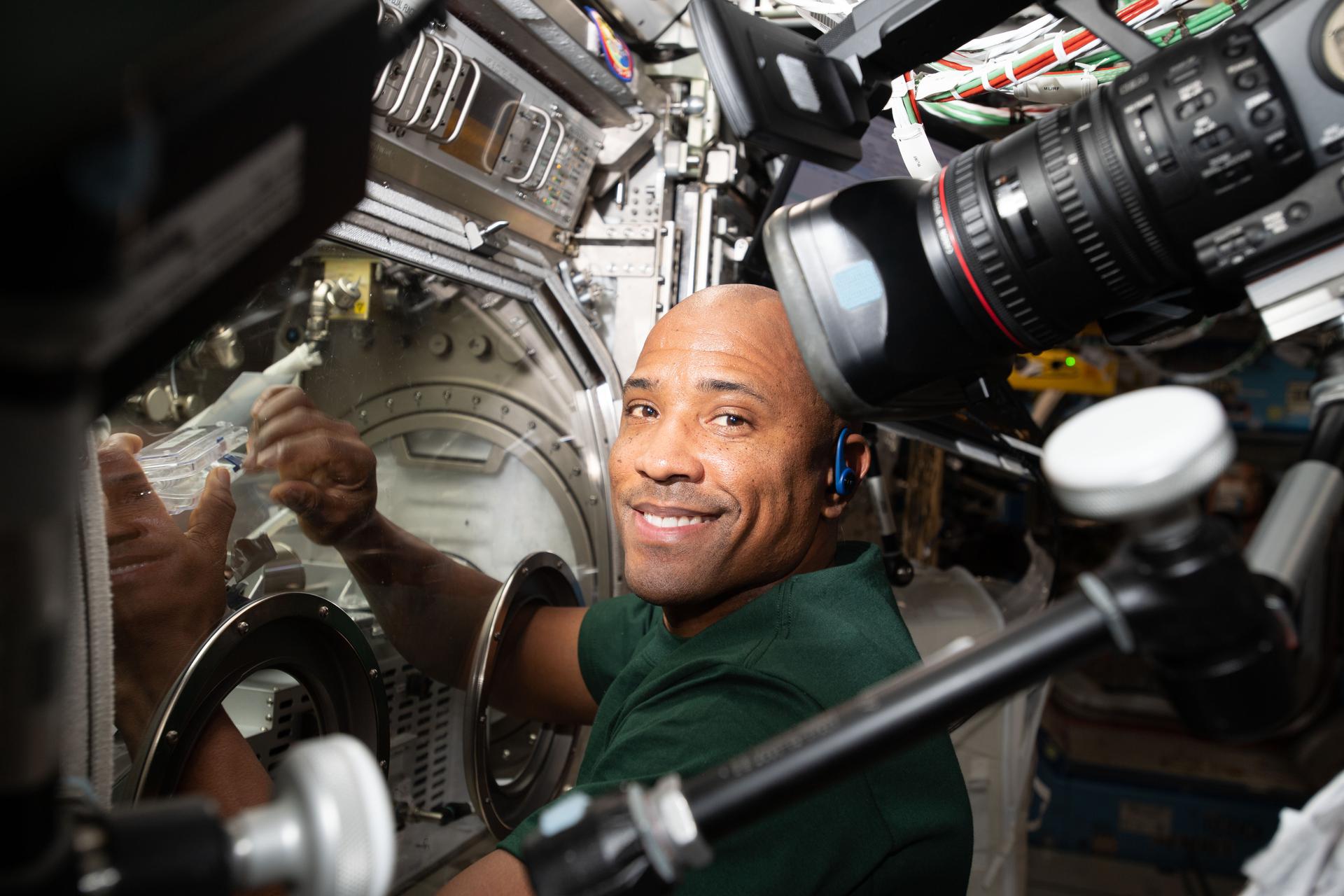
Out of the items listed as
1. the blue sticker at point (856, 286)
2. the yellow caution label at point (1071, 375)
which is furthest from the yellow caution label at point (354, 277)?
the yellow caution label at point (1071, 375)

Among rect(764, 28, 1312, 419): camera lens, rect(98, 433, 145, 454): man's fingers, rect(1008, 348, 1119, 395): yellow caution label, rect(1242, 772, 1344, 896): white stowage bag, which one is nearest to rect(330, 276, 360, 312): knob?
rect(98, 433, 145, 454): man's fingers

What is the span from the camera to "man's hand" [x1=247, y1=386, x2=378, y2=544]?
1738mm

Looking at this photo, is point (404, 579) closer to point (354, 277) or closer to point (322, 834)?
point (354, 277)

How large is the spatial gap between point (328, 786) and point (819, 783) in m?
0.32

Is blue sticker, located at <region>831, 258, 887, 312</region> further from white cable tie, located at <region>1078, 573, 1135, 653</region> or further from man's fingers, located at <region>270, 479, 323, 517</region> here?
man's fingers, located at <region>270, 479, 323, 517</region>

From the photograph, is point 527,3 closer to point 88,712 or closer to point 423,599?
point 423,599

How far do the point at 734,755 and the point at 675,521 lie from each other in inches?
25.6

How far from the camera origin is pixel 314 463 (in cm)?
184

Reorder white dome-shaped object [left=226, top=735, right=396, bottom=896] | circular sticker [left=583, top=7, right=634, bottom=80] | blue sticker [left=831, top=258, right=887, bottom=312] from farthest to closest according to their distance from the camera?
circular sticker [left=583, top=7, right=634, bottom=80], blue sticker [left=831, top=258, right=887, bottom=312], white dome-shaped object [left=226, top=735, right=396, bottom=896]

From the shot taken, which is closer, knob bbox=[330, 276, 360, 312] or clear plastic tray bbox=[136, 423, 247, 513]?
clear plastic tray bbox=[136, 423, 247, 513]

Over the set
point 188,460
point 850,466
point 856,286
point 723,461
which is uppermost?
point 856,286

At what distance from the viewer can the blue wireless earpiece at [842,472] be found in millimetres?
1924

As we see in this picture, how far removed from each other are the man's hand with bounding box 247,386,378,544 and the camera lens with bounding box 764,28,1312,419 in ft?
3.48

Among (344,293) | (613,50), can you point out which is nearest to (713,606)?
(344,293)
